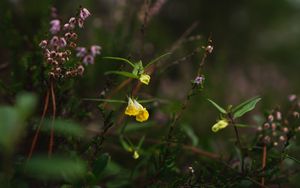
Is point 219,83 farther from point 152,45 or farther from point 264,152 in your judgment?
point 264,152

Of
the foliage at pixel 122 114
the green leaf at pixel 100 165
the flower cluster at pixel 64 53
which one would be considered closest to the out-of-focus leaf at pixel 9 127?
the foliage at pixel 122 114

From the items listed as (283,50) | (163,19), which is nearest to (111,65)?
(163,19)

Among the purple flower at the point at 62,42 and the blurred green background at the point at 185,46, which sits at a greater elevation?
the blurred green background at the point at 185,46

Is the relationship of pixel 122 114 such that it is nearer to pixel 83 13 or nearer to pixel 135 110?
pixel 135 110

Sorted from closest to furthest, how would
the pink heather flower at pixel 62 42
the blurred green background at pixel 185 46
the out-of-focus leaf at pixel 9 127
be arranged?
the out-of-focus leaf at pixel 9 127
the pink heather flower at pixel 62 42
the blurred green background at pixel 185 46

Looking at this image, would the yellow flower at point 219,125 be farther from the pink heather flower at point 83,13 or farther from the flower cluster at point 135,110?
the pink heather flower at point 83,13

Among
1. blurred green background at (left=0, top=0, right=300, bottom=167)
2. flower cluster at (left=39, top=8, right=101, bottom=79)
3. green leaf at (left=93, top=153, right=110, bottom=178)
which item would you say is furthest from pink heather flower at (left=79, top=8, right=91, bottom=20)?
green leaf at (left=93, top=153, right=110, bottom=178)

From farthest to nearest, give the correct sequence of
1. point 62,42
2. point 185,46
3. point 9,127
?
point 185,46
point 62,42
point 9,127

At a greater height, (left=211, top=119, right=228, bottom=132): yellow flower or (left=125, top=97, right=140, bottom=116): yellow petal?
(left=125, top=97, right=140, bottom=116): yellow petal

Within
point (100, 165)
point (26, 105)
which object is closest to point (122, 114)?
point (100, 165)

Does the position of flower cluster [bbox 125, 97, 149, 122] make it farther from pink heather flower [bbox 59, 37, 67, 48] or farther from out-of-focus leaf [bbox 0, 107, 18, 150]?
out-of-focus leaf [bbox 0, 107, 18, 150]

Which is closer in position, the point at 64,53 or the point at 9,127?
the point at 9,127
